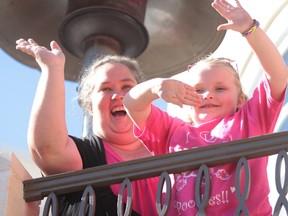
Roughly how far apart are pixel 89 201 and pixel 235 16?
3.72 ft

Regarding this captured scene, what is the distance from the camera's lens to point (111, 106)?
17.0ft

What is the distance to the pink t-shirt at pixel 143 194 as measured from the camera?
4.82 metres

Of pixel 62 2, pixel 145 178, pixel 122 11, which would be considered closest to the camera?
pixel 145 178

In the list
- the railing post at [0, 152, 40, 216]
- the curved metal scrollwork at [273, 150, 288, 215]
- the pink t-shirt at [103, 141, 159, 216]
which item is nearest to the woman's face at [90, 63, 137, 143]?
the pink t-shirt at [103, 141, 159, 216]

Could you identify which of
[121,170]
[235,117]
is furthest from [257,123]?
[121,170]

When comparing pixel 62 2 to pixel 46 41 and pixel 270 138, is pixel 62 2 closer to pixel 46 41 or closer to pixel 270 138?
pixel 46 41

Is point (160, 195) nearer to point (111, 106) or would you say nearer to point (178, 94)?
point (178, 94)

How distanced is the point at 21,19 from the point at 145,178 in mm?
3146

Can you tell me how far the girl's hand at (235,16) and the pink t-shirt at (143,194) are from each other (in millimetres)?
847

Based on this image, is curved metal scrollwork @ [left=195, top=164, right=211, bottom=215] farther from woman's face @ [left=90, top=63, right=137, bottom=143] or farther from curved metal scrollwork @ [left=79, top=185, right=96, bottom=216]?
woman's face @ [left=90, top=63, right=137, bottom=143]

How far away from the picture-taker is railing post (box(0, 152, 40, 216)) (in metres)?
4.59

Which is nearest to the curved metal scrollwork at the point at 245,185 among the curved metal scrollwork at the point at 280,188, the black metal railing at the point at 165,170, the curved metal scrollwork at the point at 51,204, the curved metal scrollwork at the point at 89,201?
the black metal railing at the point at 165,170

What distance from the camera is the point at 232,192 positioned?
4.58m

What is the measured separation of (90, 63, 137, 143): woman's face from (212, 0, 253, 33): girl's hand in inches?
28.5
